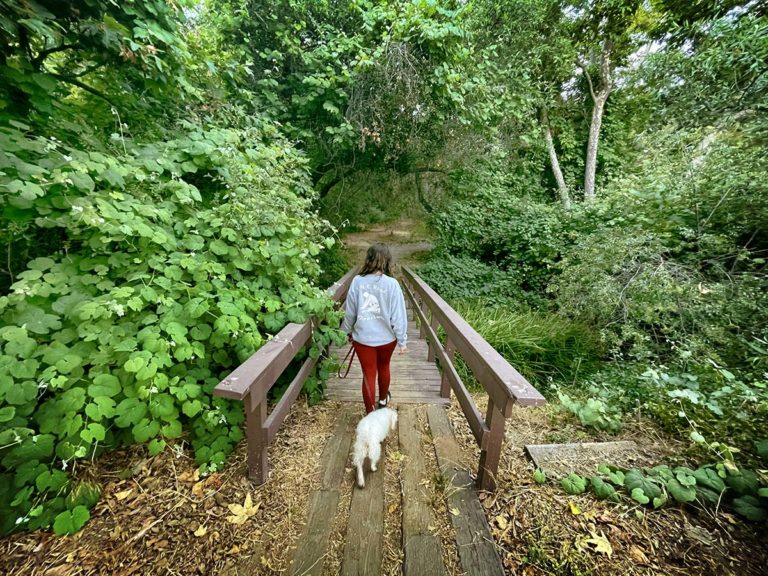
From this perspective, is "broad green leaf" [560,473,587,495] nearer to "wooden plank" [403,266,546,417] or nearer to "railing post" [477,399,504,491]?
"railing post" [477,399,504,491]

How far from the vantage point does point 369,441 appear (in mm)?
2047

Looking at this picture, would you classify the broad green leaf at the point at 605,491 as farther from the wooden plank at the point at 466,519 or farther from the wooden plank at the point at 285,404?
the wooden plank at the point at 285,404

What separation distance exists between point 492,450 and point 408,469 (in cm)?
65

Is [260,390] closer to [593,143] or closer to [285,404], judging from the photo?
[285,404]

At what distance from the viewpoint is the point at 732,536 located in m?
1.50

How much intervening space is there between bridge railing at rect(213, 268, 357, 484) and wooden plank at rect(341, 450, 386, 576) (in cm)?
68

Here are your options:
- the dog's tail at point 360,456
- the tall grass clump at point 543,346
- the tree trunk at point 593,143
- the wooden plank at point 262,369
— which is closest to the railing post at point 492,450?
the dog's tail at point 360,456

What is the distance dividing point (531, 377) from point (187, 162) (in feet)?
16.6

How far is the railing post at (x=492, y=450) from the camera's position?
5.86 feet

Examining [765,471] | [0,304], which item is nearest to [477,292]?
[765,471]

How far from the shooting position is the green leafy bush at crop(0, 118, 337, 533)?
1.53m

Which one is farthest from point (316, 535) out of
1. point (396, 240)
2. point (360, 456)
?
point (396, 240)

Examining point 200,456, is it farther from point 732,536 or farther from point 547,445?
point 732,536

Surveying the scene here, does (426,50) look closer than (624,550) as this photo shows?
No
